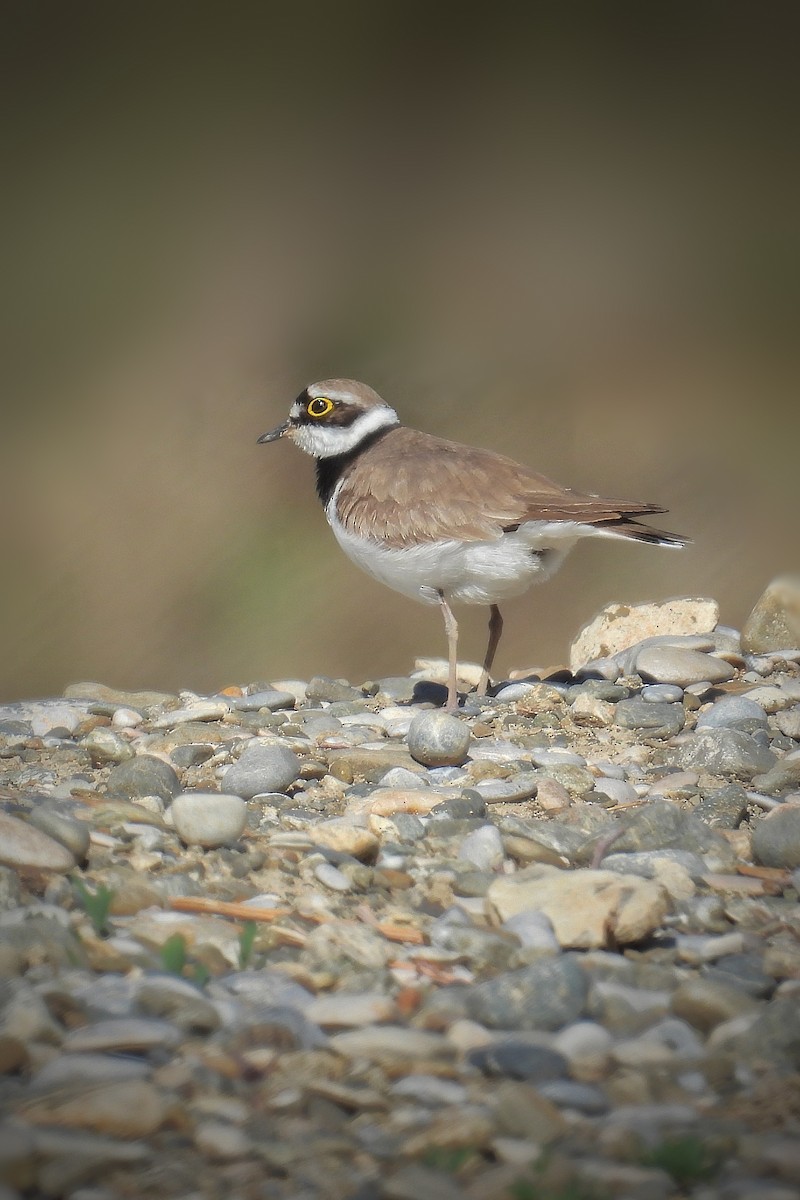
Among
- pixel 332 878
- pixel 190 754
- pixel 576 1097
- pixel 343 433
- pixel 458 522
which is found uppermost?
A: pixel 343 433

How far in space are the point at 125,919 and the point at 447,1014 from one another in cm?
53

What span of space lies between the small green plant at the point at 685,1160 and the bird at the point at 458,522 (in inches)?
86.6

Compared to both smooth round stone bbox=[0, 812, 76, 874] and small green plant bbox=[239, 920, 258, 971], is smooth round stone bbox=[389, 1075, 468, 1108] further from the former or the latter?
smooth round stone bbox=[0, 812, 76, 874]

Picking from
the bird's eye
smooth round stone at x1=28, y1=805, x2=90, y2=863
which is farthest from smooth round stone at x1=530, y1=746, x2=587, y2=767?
the bird's eye

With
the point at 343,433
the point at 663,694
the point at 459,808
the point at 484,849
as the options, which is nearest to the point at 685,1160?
the point at 484,849

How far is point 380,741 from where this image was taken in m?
3.04

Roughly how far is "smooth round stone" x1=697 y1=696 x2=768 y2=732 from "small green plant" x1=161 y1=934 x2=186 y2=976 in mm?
1788

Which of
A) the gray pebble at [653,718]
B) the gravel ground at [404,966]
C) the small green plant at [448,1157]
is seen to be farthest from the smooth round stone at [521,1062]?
the gray pebble at [653,718]

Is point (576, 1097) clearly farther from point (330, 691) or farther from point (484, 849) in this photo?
point (330, 691)

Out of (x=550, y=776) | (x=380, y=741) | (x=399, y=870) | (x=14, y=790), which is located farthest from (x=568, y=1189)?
(x=380, y=741)

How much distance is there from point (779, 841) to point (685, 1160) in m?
1.09

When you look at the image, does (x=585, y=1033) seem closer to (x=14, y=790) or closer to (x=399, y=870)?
(x=399, y=870)

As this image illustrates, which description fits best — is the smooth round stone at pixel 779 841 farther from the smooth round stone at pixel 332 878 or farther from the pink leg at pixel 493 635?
the pink leg at pixel 493 635

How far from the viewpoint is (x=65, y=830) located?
1.91 meters
